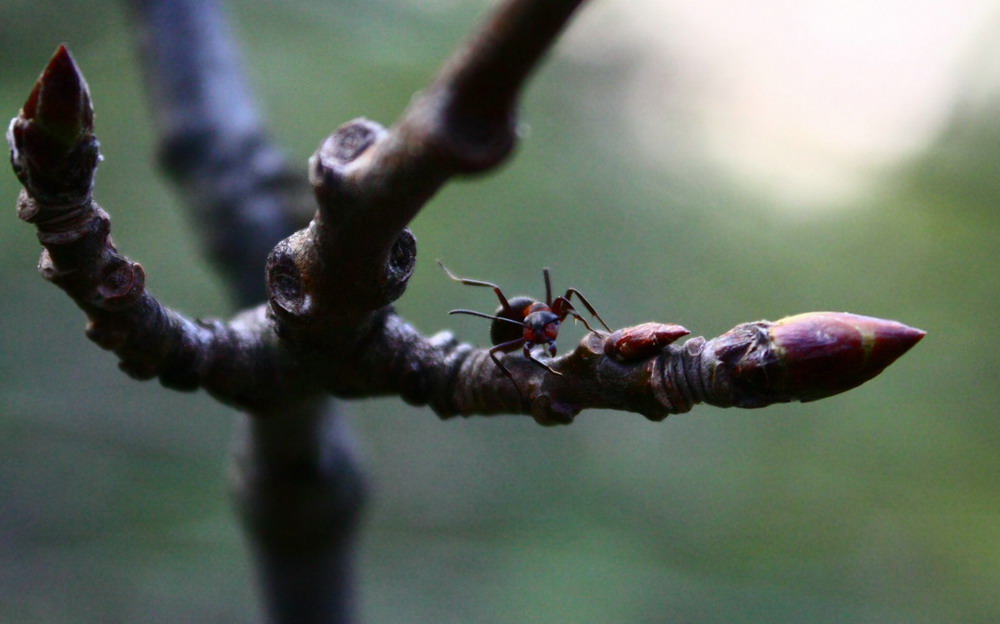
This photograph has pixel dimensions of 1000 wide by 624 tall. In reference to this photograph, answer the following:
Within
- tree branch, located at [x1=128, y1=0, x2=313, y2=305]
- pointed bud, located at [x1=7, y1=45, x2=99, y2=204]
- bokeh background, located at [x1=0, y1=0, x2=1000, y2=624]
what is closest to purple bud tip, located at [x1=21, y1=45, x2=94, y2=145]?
pointed bud, located at [x1=7, y1=45, x2=99, y2=204]

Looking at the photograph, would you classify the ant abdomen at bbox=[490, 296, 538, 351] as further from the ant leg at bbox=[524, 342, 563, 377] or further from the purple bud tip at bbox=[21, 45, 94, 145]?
the purple bud tip at bbox=[21, 45, 94, 145]

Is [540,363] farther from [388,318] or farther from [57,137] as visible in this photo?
[57,137]

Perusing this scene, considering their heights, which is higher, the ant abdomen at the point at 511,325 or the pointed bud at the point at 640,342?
the ant abdomen at the point at 511,325

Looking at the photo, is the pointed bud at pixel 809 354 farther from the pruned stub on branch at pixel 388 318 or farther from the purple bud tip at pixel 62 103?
the purple bud tip at pixel 62 103

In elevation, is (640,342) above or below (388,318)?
below

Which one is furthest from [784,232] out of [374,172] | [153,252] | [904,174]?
[374,172]

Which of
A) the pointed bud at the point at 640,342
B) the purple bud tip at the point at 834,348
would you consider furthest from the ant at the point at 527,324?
the purple bud tip at the point at 834,348

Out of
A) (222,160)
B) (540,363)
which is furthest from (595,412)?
(540,363)
